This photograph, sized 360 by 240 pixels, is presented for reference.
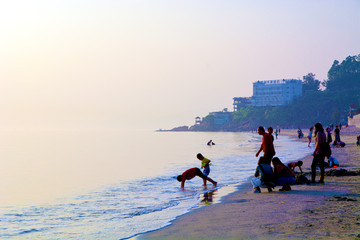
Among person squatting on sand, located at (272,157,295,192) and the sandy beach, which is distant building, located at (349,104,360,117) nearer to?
person squatting on sand, located at (272,157,295,192)

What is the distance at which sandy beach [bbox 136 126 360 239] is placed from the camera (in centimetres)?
712

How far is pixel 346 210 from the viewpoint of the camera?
8664 millimetres

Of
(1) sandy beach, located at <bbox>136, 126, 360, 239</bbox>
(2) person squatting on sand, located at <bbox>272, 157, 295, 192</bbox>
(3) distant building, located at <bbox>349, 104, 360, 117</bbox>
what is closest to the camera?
(1) sandy beach, located at <bbox>136, 126, 360, 239</bbox>

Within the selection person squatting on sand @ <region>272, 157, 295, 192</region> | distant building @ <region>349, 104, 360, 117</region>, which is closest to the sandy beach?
person squatting on sand @ <region>272, 157, 295, 192</region>

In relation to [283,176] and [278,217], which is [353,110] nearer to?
[283,176]

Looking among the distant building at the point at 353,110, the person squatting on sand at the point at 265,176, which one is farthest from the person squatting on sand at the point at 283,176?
the distant building at the point at 353,110

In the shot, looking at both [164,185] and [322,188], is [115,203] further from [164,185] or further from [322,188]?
[322,188]

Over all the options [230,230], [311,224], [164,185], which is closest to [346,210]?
[311,224]

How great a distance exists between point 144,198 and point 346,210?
7187 mm

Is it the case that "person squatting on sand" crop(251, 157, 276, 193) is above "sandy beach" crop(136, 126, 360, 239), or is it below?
above

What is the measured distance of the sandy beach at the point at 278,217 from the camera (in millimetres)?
7117

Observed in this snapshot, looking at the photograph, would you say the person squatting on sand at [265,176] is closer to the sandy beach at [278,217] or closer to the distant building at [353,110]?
the sandy beach at [278,217]

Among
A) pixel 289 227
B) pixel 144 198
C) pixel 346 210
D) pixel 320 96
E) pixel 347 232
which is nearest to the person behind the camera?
pixel 347 232

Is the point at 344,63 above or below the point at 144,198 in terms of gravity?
above
